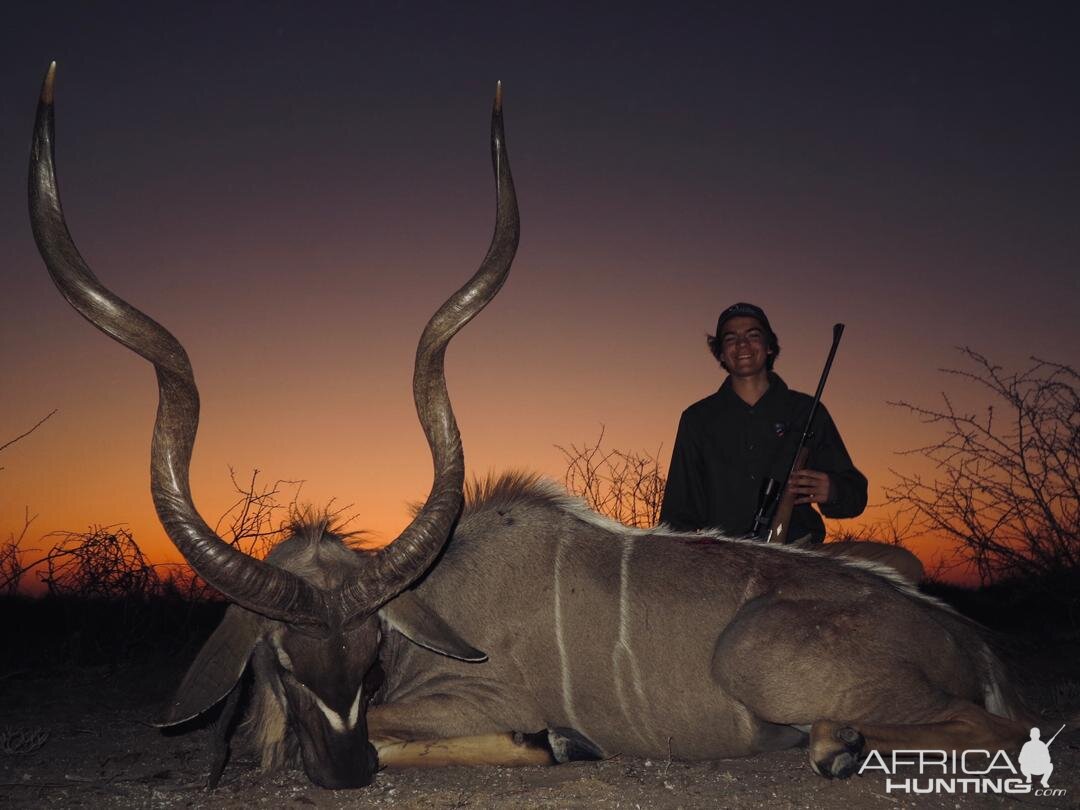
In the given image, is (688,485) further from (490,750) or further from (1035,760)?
(1035,760)

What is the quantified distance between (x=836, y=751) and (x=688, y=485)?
7.24 feet

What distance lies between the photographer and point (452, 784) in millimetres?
3129

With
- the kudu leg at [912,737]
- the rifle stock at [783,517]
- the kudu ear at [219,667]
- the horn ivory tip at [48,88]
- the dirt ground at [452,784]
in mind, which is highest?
the horn ivory tip at [48,88]

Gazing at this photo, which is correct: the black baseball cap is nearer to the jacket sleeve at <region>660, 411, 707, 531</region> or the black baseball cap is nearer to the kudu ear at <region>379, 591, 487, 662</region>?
the jacket sleeve at <region>660, 411, 707, 531</region>

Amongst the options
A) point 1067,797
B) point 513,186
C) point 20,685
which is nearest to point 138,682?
point 20,685

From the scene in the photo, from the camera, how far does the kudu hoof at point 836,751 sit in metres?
3.00

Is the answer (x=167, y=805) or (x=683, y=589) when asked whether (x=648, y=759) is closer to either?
(x=683, y=589)

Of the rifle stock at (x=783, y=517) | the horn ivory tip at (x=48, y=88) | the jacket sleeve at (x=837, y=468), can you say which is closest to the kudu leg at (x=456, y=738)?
the rifle stock at (x=783, y=517)

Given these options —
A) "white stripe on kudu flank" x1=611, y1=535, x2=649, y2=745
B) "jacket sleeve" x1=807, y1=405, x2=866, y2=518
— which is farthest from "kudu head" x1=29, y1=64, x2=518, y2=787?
"jacket sleeve" x1=807, y1=405, x2=866, y2=518

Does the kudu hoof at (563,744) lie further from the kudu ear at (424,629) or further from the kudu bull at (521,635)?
the kudu ear at (424,629)

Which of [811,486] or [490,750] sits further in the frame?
[811,486]

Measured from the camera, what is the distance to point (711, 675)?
343 cm

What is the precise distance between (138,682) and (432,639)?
2975mm

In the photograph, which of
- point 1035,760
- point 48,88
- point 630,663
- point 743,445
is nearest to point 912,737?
point 1035,760
